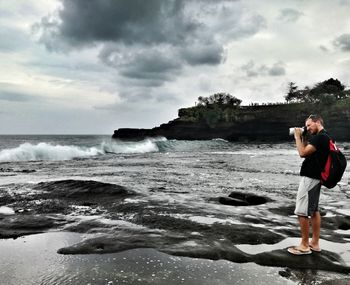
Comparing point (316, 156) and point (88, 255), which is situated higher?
point (316, 156)

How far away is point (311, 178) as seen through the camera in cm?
524

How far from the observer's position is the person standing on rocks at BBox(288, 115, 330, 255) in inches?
202

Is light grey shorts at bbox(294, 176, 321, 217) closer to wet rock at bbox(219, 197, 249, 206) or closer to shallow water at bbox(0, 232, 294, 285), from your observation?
shallow water at bbox(0, 232, 294, 285)

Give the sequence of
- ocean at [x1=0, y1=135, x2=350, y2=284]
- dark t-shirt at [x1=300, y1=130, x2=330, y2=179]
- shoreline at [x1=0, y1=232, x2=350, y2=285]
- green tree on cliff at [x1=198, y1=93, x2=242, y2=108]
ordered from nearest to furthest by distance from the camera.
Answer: shoreline at [x1=0, y1=232, x2=350, y2=285], ocean at [x1=0, y1=135, x2=350, y2=284], dark t-shirt at [x1=300, y1=130, x2=330, y2=179], green tree on cliff at [x1=198, y1=93, x2=242, y2=108]

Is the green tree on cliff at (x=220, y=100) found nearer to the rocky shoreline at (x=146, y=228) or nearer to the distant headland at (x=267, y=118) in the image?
the distant headland at (x=267, y=118)

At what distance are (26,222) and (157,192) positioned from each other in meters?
4.44

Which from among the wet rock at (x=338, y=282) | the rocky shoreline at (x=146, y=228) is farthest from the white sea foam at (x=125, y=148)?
the wet rock at (x=338, y=282)

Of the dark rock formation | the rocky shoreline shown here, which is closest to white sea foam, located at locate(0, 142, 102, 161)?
the rocky shoreline

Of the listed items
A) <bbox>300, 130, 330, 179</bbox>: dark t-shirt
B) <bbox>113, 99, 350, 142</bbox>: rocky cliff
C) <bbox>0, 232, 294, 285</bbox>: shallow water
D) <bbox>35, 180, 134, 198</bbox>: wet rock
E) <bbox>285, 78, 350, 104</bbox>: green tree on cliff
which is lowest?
<bbox>0, 232, 294, 285</bbox>: shallow water

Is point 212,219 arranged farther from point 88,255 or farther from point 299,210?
point 88,255

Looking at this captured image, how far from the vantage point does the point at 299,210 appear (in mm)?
5305

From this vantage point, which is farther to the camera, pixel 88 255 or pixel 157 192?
pixel 157 192

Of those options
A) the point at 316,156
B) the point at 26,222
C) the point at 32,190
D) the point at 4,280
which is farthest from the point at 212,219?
the point at 32,190

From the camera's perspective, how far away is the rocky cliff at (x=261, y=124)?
79.4 meters
